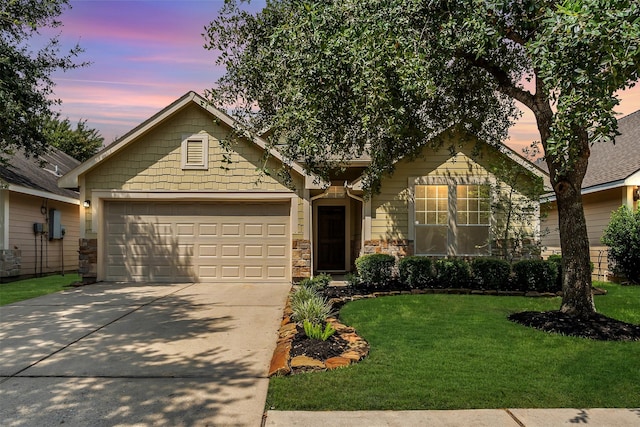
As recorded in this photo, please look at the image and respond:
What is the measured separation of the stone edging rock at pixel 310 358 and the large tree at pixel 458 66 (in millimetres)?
2697

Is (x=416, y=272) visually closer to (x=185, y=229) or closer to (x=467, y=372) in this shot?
(x=467, y=372)

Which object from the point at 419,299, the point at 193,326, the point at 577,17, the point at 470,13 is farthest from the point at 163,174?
the point at 577,17

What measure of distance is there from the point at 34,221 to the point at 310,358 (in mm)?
13758

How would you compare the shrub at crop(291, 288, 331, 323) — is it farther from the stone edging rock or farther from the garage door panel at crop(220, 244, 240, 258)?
the garage door panel at crop(220, 244, 240, 258)

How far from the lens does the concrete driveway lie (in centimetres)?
360

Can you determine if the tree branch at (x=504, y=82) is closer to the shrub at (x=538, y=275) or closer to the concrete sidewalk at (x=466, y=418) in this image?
the shrub at (x=538, y=275)

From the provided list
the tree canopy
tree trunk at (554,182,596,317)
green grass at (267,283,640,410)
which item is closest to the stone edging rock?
green grass at (267,283,640,410)

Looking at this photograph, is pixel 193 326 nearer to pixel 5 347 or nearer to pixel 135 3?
pixel 5 347

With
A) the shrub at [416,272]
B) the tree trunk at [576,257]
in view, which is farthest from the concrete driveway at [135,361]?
the tree trunk at [576,257]

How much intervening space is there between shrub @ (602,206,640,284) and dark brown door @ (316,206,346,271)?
7.49 meters

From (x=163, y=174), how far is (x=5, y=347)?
6.61m

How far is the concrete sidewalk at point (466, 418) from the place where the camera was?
335 cm

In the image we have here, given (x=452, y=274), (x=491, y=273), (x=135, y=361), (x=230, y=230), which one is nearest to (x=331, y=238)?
(x=230, y=230)

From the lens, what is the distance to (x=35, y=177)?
49.4ft
